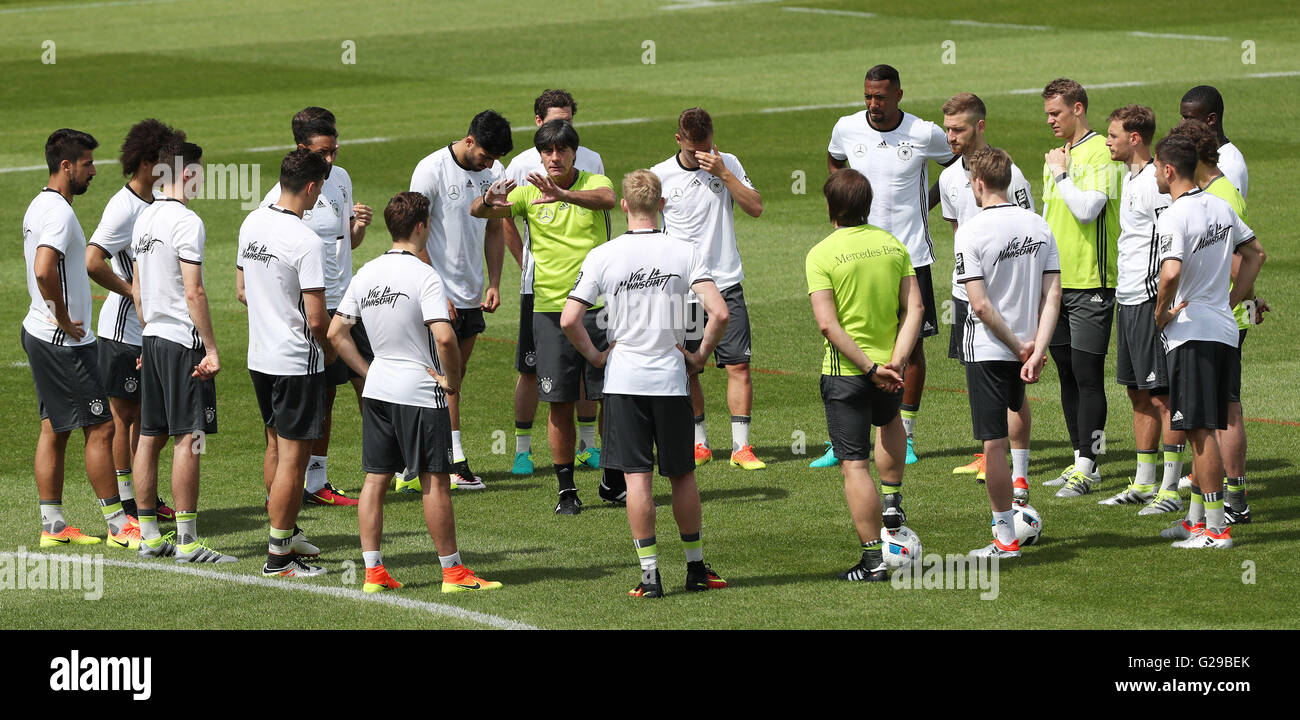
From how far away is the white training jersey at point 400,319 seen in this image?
902 cm

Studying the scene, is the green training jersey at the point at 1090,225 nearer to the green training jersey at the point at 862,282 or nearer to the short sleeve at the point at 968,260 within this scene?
the short sleeve at the point at 968,260

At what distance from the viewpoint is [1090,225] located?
1129 centimetres

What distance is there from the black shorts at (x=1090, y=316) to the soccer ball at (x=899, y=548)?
→ 8.08ft

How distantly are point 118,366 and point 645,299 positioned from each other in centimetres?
371

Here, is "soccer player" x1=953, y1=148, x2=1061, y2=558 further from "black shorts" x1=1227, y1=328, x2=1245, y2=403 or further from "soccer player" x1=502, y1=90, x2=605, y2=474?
"soccer player" x1=502, y1=90, x2=605, y2=474

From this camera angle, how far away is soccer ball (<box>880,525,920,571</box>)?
9570mm

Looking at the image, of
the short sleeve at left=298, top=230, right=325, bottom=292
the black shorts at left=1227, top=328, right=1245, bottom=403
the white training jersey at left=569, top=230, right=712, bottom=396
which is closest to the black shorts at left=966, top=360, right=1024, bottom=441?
the black shorts at left=1227, top=328, right=1245, bottom=403

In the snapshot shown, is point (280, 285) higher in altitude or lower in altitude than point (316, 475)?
higher

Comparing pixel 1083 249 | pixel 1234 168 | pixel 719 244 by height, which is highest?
pixel 1234 168

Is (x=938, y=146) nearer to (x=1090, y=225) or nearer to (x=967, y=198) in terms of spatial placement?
(x=967, y=198)

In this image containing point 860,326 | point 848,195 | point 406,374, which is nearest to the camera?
point 406,374

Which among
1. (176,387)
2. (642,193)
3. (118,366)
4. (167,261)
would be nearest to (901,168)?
Result: (642,193)
